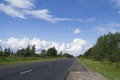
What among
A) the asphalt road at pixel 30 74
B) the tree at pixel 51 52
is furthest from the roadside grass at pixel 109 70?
the tree at pixel 51 52

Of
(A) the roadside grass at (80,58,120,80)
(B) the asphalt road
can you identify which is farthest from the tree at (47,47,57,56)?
(B) the asphalt road

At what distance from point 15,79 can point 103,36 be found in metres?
89.9

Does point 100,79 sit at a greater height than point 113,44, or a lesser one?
lesser

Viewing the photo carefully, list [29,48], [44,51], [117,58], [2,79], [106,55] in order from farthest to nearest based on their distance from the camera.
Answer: [44,51] → [29,48] → [106,55] → [117,58] → [2,79]

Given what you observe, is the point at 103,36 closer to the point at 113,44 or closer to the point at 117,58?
the point at 113,44

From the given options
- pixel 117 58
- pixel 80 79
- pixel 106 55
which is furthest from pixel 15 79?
pixel 106 55

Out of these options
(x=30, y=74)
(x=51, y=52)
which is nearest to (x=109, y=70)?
(x=30, y=74)

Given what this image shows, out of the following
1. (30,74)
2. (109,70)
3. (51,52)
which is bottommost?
(109,70)

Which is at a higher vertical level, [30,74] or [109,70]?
[30,74]

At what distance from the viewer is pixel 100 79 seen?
1931 centimetres

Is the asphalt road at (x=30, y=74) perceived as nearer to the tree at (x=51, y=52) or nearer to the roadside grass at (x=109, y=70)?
the roadside grass at (x=109, y=70)

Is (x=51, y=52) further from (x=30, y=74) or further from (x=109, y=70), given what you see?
→ (x=30, y=74)

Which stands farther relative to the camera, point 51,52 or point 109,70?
point 51,52

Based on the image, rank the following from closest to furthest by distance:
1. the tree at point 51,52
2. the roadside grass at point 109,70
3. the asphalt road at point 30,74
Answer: the asphalt road at point 30,74 → the roadside grass at point 109,70 → the tree at point 51,52
